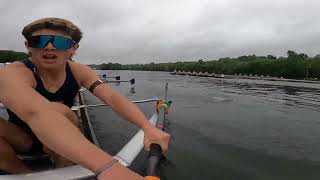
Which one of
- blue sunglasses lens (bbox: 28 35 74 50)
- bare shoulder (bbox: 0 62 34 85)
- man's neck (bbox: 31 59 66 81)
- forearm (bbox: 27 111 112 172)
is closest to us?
forearm (bbox: 27 111 112 172)

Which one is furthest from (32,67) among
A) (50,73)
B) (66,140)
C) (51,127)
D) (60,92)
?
(66,140)

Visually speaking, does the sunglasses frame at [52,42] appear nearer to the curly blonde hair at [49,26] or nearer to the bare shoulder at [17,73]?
the curly blonde hair at [49,26]

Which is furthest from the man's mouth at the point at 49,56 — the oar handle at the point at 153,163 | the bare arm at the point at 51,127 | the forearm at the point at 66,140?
the oar handle at the point at 153,163

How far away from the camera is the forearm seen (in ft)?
6.81

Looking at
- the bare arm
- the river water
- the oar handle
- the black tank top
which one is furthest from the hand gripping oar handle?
the river water

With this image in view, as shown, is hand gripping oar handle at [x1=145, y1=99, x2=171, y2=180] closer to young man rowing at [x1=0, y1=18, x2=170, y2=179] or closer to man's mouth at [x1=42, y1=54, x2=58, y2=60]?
young man rowing at [x1=0, y1=18, x2=170, y2=179]

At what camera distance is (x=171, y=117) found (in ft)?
39.3

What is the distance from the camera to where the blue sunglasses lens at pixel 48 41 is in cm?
280

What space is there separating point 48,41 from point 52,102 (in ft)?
1.64

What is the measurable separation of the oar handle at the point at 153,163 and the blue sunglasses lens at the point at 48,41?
44.6 inches

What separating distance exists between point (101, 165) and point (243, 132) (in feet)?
26.8

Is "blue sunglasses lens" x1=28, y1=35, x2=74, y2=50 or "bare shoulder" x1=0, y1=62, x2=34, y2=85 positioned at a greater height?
"blue sunglasses lens" x1=28, y1=35, x2=74, y2=50

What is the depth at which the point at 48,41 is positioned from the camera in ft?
9.21

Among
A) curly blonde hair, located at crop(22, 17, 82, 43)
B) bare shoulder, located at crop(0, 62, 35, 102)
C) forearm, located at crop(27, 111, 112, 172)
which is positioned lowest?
forearm, located at crop(27, 111, 112, 172)
